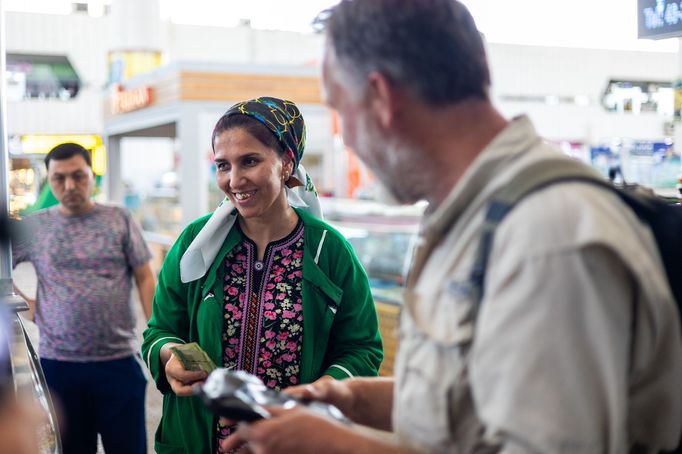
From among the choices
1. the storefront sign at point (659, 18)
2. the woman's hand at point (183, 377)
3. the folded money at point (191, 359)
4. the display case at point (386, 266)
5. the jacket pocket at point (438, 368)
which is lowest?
the display case at point (386, 266)

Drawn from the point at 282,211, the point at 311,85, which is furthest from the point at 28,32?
the point at 282,211

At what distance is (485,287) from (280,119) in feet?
4.86

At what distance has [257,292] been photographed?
7.87ft

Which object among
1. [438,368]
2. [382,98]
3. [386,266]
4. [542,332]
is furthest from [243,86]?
[542,332]

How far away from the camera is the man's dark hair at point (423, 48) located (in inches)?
47.9

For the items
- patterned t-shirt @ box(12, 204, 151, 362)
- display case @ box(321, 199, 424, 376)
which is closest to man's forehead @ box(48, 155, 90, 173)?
patterned t-shirt @ box(12, 204, 151, 362)

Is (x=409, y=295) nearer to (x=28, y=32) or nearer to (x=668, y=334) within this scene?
(x=668, y=334)

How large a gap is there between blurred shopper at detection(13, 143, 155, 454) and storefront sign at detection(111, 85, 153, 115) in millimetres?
5042

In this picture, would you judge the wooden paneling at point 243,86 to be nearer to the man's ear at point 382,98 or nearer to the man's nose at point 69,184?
the man's nose at point 69,184

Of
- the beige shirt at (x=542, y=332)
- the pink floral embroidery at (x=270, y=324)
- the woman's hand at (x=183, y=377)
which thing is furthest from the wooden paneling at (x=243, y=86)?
the beige shirt at (x=542, y=332)

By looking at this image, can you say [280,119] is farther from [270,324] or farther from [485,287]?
[485,287]

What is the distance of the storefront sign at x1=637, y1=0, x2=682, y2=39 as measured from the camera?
3.78 meters

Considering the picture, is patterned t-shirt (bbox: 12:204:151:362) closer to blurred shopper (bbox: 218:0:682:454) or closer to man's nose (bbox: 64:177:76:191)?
man's nose (bbox: 64:177:76:191)

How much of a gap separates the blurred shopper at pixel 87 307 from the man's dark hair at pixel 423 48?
3.14 metres
